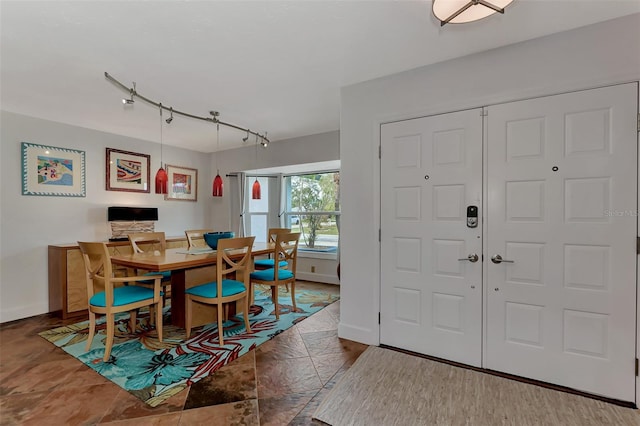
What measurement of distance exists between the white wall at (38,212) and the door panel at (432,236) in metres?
4.03

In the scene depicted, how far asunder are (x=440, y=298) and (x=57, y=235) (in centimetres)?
463

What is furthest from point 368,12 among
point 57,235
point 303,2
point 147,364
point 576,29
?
point 57,235

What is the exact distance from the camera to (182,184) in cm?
523

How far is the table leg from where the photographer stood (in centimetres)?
303

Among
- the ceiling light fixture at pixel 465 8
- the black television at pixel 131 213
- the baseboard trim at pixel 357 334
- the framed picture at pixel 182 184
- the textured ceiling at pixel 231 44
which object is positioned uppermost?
the textured ceiling at pixel 231 44

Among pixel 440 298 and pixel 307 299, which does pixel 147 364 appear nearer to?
pixel 307 299

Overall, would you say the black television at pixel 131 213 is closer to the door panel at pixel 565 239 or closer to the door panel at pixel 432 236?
the door panel at pixel 432 236

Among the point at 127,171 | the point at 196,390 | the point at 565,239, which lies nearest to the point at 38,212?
the point at 127,171

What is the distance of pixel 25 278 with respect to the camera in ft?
11.4

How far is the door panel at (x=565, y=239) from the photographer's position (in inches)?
72.1

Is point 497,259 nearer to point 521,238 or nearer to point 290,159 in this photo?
point 521,238

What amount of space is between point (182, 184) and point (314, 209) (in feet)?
8.03

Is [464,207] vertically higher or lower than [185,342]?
higher

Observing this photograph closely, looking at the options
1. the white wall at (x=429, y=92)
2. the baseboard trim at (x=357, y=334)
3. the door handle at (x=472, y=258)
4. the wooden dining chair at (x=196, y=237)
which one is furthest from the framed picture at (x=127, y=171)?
the door handle at (x=472, y=258)
